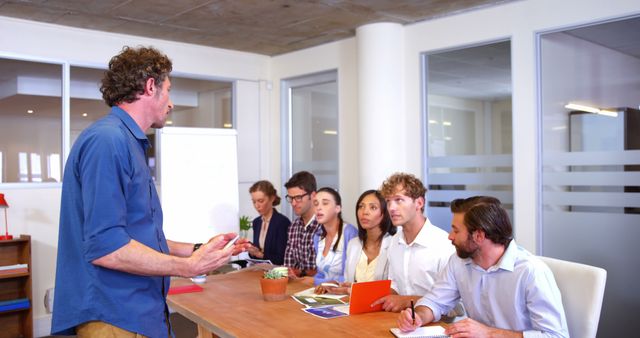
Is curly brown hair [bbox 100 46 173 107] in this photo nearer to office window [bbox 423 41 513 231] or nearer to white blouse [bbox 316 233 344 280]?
white blouse [bbox 316 233 344 280]

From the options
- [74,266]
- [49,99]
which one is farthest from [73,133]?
[74,266]

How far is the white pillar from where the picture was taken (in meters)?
5.29

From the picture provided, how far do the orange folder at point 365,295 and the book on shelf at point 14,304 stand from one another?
136 inches

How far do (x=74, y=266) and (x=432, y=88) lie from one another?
411cm

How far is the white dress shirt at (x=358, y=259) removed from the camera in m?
3.14

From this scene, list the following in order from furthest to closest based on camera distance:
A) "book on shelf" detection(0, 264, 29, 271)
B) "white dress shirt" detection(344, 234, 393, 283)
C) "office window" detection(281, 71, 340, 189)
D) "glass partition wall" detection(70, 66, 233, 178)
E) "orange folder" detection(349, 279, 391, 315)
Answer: "office window" detection(281, 71, 340, 189) → "glass partition wall" detection(70, 66, 233, 178) → "book on shelf" detection(0, 264, 29, 271) → "white dress shirt" detection(344, 234, 393, 283) → "orange folder" detection(349, 279, 391, 315)

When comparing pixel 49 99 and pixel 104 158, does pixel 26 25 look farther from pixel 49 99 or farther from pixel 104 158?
pixel 104 158

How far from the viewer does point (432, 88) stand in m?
5.27

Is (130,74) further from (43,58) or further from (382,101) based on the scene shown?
(43,58)

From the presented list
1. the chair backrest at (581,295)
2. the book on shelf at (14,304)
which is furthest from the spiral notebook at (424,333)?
the book on shelf at (14,304)

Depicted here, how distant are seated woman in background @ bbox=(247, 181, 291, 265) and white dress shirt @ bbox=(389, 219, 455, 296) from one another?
1.58 m

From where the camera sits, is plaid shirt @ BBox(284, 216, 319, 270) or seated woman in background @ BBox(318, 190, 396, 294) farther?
plaid shirt @ BBox(284, 216, 319, 270)

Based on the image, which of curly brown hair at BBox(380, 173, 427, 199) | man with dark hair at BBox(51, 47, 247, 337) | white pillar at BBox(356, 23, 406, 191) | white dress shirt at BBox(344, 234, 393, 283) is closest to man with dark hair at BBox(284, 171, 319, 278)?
white dress shirt at BBox(344, 234, 393, 283)

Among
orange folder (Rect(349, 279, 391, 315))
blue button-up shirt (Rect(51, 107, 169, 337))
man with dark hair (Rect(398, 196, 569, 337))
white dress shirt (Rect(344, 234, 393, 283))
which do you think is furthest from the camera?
white dress shirt (Rect(344, 234, 393, 283))
